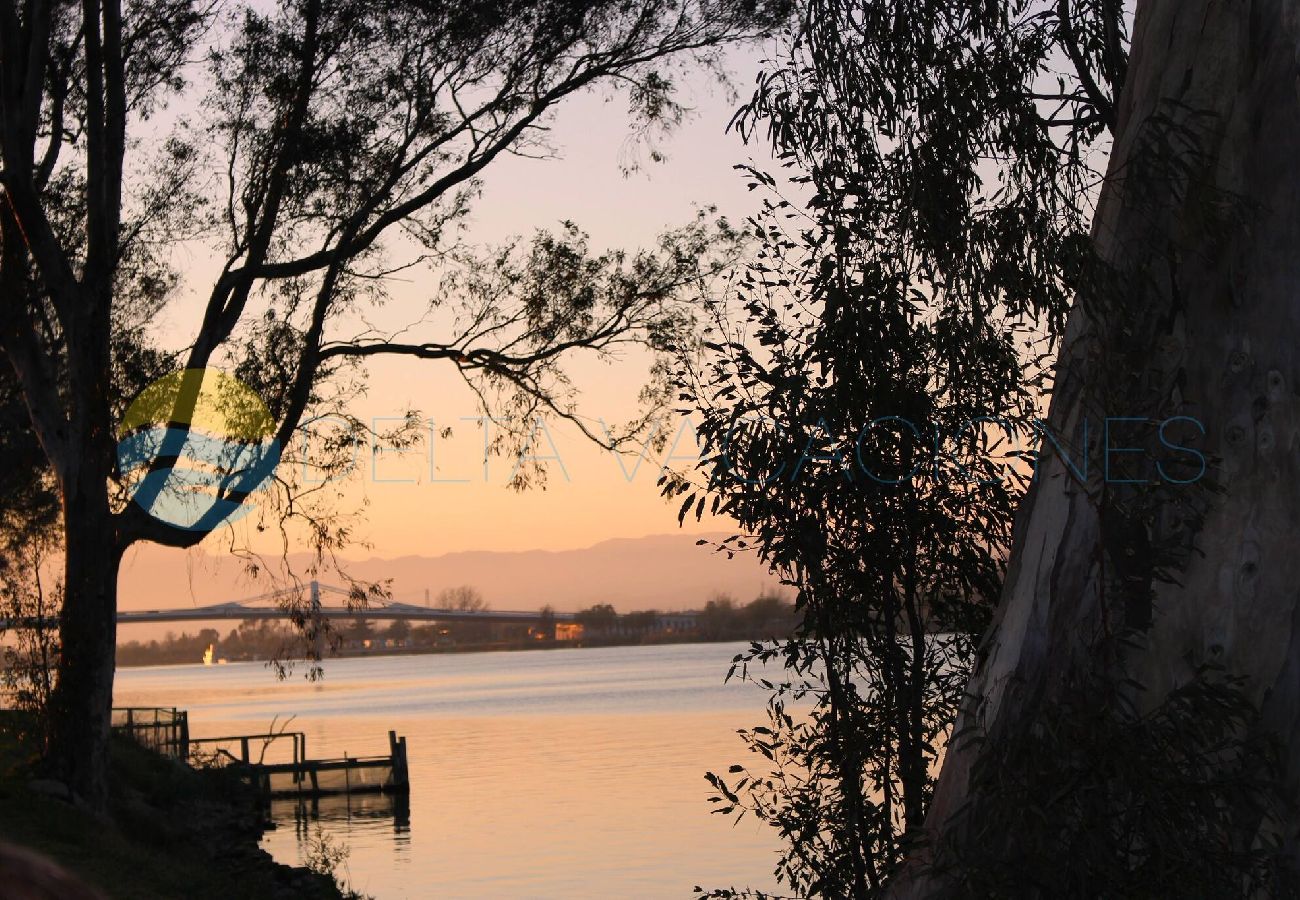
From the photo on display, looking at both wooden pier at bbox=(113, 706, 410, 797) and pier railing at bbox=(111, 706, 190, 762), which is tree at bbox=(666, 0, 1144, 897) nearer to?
pier railing at bbox=(111, 706, 190, 762)

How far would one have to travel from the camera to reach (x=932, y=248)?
261 inches

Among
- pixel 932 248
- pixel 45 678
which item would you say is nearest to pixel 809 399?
pixel 932 248

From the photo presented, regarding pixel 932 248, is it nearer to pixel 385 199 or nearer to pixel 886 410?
pixel 886 410

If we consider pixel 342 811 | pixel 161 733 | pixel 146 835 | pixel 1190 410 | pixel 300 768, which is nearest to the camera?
pixel 1190 410

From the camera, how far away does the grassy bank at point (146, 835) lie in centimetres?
1263

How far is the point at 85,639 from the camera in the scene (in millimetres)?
14297

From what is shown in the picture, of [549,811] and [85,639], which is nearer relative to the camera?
[85,639]

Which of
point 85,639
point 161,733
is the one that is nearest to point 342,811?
point 161,733

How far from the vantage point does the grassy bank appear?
1263 cm

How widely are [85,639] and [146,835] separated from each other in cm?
302

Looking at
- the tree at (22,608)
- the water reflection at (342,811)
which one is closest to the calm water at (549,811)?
the water reflection at (342,811)

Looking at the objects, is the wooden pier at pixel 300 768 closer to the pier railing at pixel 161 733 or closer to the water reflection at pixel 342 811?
the pier railing at pixel 161 733

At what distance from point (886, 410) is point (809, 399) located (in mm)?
333

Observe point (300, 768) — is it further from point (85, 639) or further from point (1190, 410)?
point (1190, 410)
